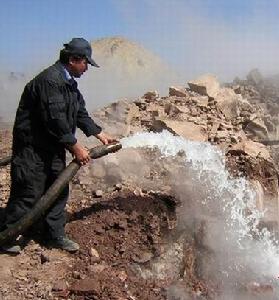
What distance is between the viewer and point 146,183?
16.7 ft

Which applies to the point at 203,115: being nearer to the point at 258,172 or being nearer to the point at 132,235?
the point at 258,172

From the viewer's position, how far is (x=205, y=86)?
940 cm

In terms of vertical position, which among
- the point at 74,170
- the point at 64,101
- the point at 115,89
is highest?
the point at 64,101

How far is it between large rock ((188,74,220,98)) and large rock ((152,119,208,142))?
2419 mm

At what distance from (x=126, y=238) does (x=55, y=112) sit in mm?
1411

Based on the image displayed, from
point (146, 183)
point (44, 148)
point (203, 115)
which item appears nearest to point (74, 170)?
point (44, 148)

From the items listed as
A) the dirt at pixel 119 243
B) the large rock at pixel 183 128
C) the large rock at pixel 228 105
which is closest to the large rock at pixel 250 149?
the large rock at pixel 183 128

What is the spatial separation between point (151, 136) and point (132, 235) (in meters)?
2.07

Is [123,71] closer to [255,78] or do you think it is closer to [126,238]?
[255,78]

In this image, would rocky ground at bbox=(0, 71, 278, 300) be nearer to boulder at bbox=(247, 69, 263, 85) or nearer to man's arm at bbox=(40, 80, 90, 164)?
man's arm at bbox=(40, 80, 90, 164)

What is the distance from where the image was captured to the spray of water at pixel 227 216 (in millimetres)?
4711

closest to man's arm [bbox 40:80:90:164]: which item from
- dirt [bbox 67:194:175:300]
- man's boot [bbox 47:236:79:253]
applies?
man's boot [bbox 47:236:79:253]

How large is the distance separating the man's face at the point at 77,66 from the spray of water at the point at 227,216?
6.24 ft

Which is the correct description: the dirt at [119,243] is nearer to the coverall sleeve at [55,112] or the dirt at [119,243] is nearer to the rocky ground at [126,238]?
the rocky ground at [126,238]
